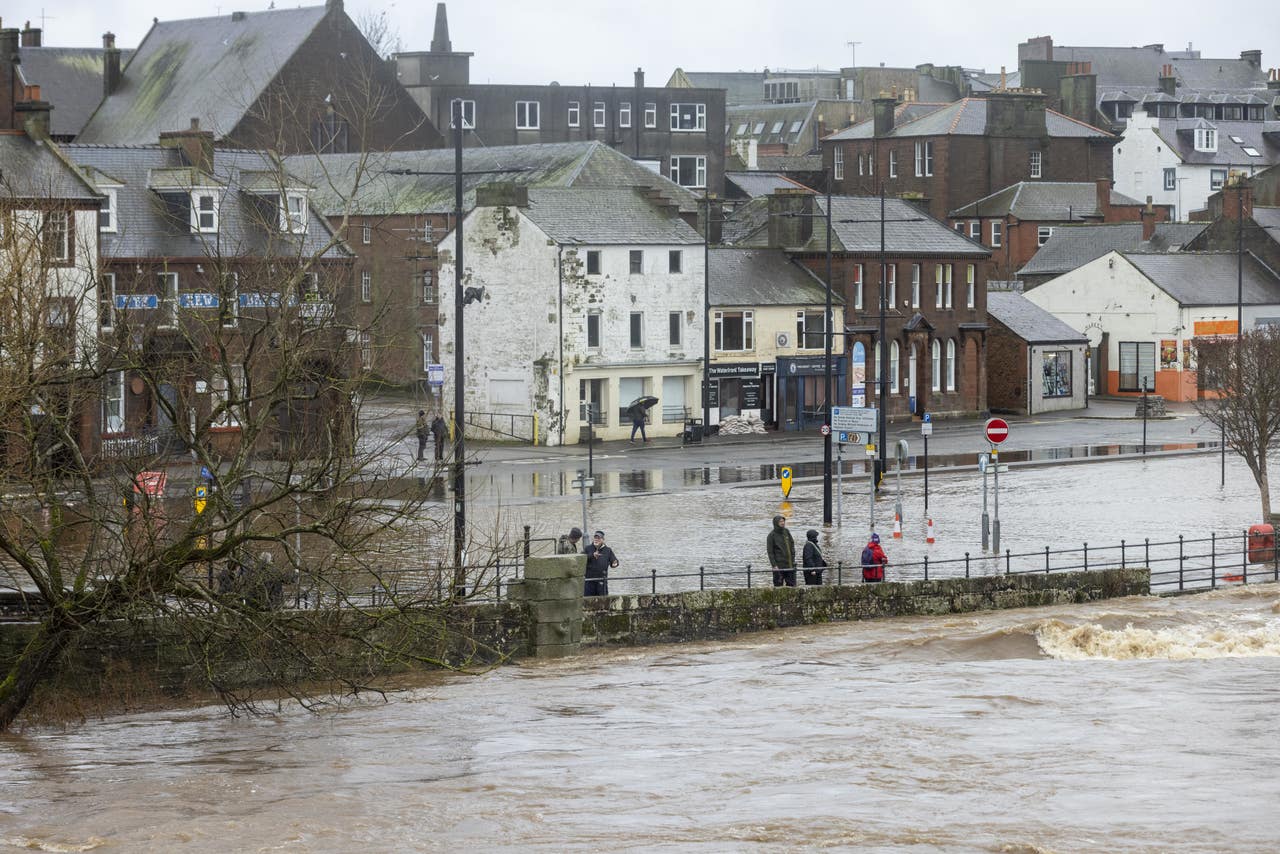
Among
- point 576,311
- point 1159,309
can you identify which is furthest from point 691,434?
point 1159,309

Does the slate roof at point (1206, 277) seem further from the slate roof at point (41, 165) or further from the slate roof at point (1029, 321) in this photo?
the slate roof at point (41, 165)

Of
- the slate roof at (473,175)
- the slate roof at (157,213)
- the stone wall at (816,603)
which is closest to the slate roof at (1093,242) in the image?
the slate roof at (473,175)

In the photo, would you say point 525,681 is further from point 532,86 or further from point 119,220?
point 532,86

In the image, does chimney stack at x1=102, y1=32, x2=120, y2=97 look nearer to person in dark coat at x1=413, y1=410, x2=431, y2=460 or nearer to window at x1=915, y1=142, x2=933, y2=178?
window at x1=915, y1=142, x2=933, y2=178

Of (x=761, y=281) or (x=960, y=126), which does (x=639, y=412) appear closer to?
(x=761, y=281)

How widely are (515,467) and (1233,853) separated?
114ft

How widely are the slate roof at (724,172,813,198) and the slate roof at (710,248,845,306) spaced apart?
3100 cm

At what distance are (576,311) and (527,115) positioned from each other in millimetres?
41889

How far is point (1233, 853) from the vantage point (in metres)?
17.5

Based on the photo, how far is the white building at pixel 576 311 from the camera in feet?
190

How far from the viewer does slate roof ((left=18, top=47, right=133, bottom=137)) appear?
87562 mm

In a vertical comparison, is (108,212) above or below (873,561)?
above

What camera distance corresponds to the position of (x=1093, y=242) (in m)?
87.2

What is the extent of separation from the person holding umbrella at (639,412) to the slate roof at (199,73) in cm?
2668
